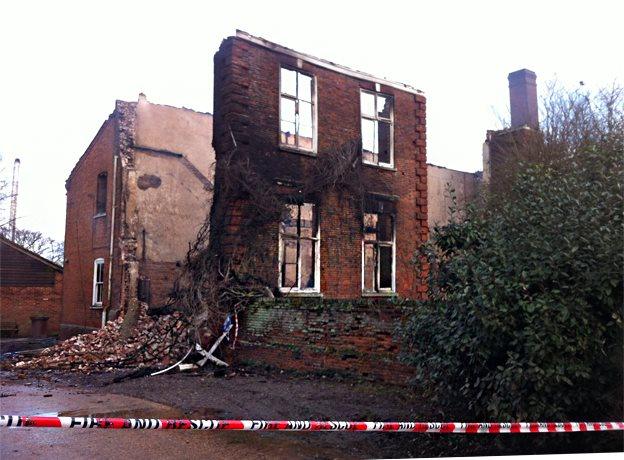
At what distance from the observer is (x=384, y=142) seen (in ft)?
56.1

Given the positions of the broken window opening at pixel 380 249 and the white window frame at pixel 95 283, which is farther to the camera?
the white window frame at pixel 95 283

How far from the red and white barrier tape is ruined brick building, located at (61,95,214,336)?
1616cm

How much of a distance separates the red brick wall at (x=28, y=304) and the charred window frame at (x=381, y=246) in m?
19.7

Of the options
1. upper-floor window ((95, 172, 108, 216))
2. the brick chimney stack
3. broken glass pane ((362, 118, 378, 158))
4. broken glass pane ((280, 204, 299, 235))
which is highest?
the brick chimney stack

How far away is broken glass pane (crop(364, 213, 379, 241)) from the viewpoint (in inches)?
640

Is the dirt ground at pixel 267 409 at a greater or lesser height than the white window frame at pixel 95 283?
lesser

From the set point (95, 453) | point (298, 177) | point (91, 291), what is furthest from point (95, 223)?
point (95, 453)

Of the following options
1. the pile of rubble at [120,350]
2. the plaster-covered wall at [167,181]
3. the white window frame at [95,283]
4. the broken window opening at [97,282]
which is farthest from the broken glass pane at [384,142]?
the broken window opening at [97,282]

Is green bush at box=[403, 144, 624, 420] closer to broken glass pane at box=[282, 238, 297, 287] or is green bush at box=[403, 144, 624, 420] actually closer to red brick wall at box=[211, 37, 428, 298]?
red brick wall at box=[211, 37, 428, 298]

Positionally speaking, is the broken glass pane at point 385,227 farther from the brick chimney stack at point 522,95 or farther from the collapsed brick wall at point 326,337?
the brick chimney stack at point 522,95

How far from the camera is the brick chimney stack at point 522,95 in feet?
70.9

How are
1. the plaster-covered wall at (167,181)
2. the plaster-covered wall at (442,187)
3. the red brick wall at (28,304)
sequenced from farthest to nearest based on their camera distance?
1. the red brick wall at (28,304)
2. the plaster-covered wall at (442,187)
3. the plaster-covered wall at (167,181)

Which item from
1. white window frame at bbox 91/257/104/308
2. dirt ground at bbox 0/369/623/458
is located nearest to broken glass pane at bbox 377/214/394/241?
dirt ground at bbox 0/369/623/458

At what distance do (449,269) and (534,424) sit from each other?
199cm
